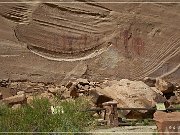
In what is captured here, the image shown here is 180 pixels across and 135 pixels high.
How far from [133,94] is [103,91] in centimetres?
47

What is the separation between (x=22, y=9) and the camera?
8094 mm

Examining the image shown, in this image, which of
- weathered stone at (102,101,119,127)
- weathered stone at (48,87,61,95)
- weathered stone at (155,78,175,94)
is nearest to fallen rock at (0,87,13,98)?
weathered stone at (48,87,61,95)

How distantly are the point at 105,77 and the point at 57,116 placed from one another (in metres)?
3.01

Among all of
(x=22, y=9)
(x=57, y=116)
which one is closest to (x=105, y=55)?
(x=22, y=9)

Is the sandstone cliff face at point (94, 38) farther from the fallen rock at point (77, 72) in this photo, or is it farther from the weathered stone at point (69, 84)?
the weathered stone at point (69, 84)

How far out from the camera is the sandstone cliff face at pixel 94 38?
8062 millimetres

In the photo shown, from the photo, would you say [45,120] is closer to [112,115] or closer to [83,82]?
[112,115]

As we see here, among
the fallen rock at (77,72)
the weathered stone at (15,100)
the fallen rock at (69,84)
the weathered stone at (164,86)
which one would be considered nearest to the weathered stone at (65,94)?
the fallen rock at (69,84)

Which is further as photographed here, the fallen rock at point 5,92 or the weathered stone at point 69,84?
the weathered stone at point 69,84

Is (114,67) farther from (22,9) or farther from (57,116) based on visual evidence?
(57,116)

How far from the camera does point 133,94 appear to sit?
729cm

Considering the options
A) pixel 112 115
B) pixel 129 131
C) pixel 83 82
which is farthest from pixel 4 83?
pixel 129 131

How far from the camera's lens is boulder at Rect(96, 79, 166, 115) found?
7145 millimetres

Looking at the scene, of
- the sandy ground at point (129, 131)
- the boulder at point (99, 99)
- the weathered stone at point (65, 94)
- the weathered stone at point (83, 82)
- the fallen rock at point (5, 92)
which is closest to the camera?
the sandy ground at point (129, 131)
